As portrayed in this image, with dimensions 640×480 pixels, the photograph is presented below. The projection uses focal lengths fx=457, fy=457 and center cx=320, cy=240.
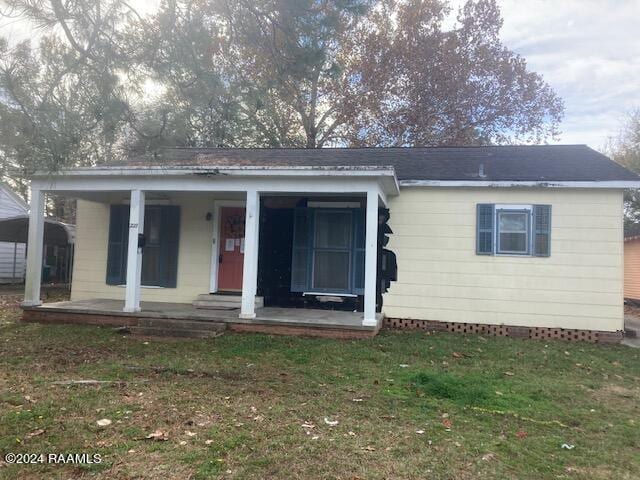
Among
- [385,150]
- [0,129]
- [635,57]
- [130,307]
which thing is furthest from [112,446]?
[635,57]

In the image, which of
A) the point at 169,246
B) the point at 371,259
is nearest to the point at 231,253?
the point at 169,246

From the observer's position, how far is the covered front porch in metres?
7.34

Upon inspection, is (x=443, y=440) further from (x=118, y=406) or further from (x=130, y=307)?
(x=130, y=307)

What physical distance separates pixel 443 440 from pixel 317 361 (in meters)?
2.55

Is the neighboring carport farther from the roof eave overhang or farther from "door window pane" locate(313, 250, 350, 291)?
"door window pane" locate(313, 250, 350, 291)

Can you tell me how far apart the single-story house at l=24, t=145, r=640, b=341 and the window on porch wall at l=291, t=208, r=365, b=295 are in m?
0.02

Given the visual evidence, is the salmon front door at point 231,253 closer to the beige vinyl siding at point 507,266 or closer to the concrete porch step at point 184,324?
the concrete porch step at point 184,324

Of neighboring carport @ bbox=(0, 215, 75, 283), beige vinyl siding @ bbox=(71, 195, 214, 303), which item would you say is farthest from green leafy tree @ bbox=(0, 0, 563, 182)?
neighboring carport @ bbox=(0, 215, 75, 283)

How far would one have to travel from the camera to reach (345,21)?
6.03 metres

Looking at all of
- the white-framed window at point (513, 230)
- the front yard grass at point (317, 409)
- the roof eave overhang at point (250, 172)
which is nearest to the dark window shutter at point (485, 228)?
the white-framed window at point (513, 230)

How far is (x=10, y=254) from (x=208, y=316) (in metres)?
13.3

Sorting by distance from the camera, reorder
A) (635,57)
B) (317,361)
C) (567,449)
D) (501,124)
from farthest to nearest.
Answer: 1. (501,124)
2. (635,57)
3. (317,361)
4. (567,449)

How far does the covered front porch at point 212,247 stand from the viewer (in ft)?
24.1

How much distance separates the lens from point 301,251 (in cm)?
888
